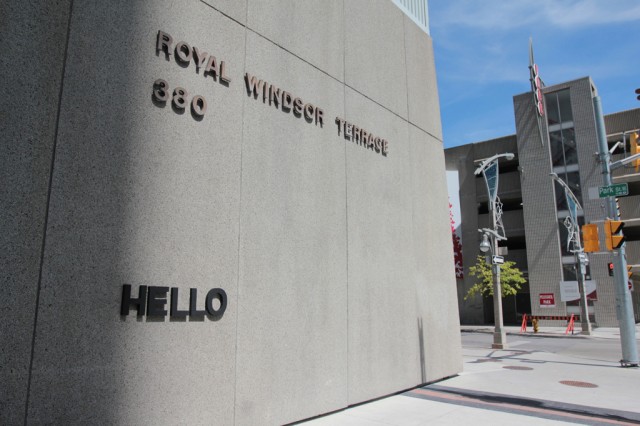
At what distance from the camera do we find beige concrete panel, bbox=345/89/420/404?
8.30m

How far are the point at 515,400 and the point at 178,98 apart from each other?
26.2ft

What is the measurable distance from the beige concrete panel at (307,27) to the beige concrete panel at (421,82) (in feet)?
9.67

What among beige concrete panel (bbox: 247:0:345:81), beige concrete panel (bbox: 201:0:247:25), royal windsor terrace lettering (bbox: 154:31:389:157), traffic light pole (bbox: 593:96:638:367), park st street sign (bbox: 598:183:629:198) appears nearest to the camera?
royal windsor terrace lettering (bbox: 154:31:389:157)

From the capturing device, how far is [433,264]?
35.8 ft

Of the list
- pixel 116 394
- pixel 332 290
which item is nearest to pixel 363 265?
pixel 332 290

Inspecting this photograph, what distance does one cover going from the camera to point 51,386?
4.35 m

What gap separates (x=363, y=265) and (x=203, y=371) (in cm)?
389

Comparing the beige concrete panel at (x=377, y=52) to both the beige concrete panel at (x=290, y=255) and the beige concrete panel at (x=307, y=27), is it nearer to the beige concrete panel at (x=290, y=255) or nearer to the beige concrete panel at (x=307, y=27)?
the beige concrete panel at (x=307, y=27)

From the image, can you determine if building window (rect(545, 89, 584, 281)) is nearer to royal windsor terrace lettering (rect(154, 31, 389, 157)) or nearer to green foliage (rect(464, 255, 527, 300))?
green foliage (rect(464, 255, 527, 300))

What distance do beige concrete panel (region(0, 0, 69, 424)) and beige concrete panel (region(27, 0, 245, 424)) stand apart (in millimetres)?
118

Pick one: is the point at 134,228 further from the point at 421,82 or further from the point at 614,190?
the point at 614,190

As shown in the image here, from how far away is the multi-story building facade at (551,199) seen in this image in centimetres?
3850

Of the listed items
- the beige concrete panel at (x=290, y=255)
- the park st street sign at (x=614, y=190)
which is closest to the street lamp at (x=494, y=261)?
the park st street sign at (x=614, y=190)

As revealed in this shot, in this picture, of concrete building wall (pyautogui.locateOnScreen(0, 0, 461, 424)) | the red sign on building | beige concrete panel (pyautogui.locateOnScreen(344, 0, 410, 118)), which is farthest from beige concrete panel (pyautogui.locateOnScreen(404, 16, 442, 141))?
the red sign on building
